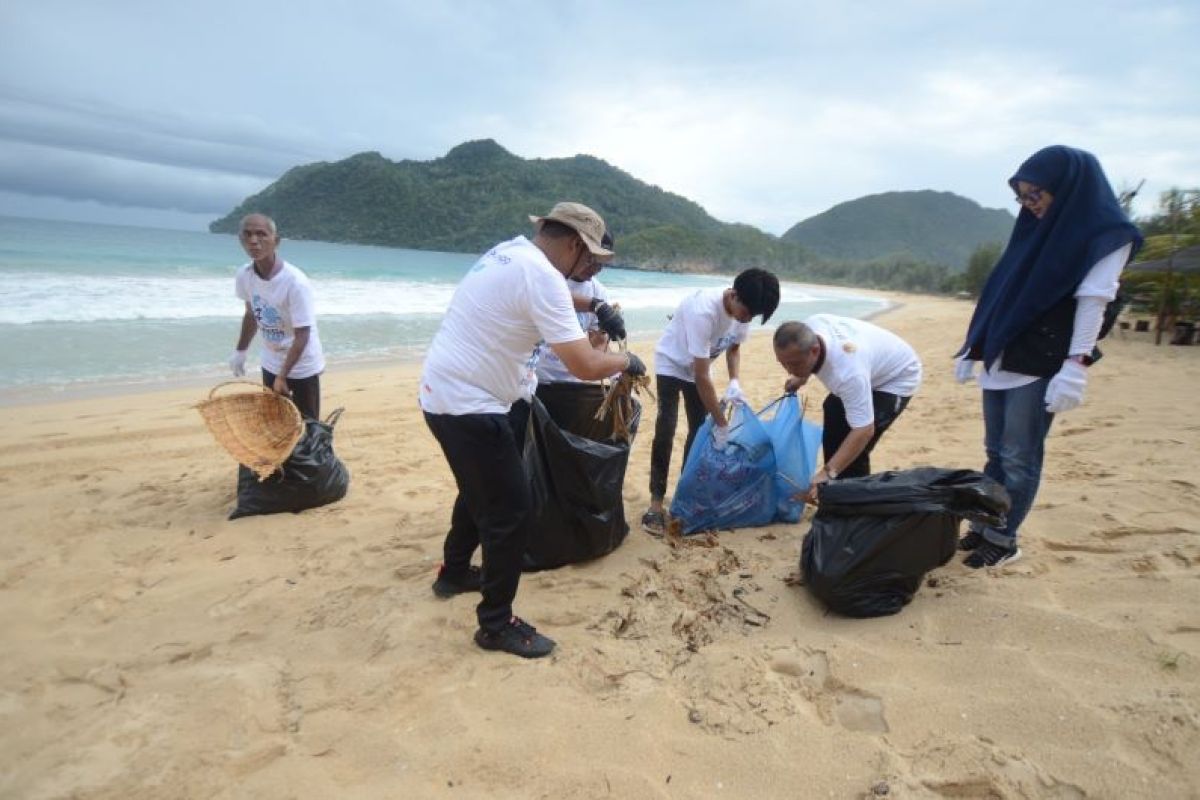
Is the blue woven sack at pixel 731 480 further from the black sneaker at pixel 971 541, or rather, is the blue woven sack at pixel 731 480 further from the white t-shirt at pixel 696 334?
the black sneaker at pixel 971 541

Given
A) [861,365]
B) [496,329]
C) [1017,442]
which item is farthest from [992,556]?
[496,329]

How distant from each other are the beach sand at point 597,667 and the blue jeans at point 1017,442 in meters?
0.19

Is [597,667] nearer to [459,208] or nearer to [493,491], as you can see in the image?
[493,491]

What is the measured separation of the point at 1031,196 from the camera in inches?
92.1

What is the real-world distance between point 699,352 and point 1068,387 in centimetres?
142

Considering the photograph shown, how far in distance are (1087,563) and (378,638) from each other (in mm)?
2669

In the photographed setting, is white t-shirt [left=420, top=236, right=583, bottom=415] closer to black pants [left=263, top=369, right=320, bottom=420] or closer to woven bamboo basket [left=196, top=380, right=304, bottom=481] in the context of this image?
woven bamboo basket [left=196, top=380, right=304, bottom=481]

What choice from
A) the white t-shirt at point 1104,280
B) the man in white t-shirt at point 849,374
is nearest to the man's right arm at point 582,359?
the man in white t-shirt at point 849,374

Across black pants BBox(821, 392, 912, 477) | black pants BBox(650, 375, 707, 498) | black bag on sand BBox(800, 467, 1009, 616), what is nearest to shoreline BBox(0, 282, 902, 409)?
black pants BBox(650, 375, 707, 498)

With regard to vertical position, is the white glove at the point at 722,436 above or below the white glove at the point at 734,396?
below

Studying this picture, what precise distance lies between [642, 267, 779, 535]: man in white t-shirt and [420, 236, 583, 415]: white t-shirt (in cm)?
114

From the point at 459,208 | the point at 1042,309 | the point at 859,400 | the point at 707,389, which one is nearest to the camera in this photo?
the point at 1042,309

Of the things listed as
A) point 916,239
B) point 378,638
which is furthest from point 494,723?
point 916,239

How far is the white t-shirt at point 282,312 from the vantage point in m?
3.47
